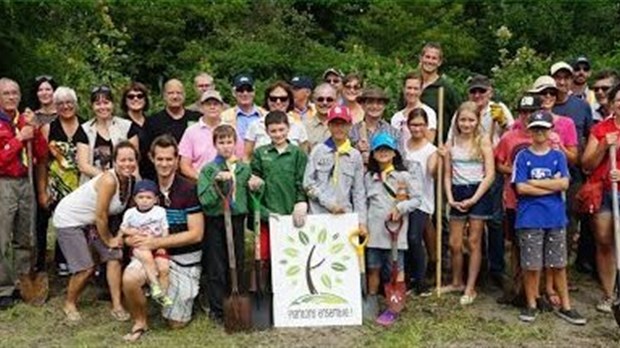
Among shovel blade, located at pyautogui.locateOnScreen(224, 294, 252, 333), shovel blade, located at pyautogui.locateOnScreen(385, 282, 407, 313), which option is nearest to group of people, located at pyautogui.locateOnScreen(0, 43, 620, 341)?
shovel blade, located at pyautogui.locateOnScreen(385, 282, 407, 313)

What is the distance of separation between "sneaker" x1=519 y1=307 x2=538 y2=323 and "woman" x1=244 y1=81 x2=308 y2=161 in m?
2.23

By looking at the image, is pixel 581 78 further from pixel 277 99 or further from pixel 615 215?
pixel 277 99

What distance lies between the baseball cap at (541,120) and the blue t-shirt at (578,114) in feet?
2.78

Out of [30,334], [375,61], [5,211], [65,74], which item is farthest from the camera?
[375,61]

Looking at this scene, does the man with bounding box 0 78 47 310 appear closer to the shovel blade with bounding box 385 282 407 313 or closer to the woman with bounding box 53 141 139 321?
the woman with bounding box 53 141 139 321

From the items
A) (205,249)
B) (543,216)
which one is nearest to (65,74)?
(205,249)

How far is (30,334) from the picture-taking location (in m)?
6.64

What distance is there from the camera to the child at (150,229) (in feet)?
21.1

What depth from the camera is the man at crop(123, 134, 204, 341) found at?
6.47 metres

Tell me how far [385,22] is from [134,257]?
1501 cm

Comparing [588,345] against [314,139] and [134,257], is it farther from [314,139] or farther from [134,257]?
[134,257]

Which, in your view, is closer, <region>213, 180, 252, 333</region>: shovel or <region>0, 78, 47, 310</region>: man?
<region>213, 180, 252, 333</region>: shovel

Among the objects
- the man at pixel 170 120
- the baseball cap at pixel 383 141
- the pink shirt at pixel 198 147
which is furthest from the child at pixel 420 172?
the man at pixel 170 120

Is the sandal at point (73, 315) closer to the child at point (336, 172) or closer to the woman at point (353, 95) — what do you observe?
the child at point (336, 172)
